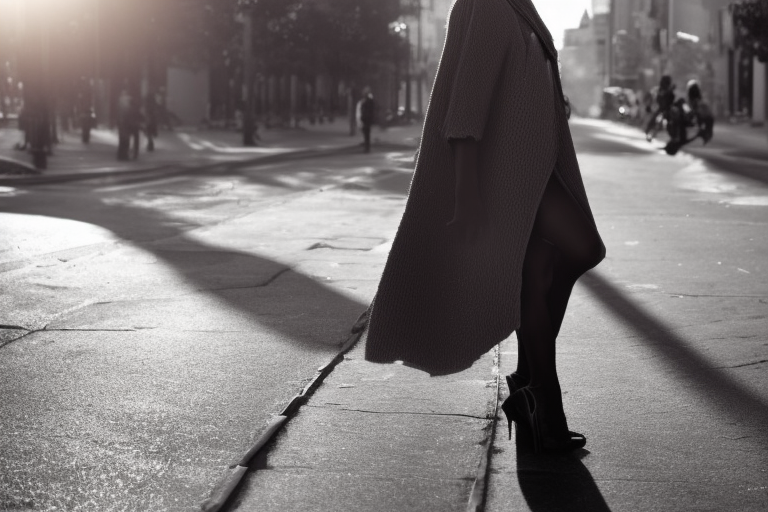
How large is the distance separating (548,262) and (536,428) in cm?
50

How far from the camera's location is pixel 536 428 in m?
4.00

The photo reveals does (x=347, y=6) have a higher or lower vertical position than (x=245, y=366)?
higher

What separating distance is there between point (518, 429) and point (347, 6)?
5040cm

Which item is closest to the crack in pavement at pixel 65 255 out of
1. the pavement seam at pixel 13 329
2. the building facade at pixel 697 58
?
the pavement seam at pixel 13 329

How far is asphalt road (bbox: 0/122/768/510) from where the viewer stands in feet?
12.9

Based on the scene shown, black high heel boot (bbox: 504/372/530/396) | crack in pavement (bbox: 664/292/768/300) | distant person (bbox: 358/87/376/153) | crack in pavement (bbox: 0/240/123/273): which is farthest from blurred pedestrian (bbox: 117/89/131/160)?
black high heel boot (bbox: 504/372/530/396)

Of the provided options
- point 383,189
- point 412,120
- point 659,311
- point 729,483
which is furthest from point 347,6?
point 729,483

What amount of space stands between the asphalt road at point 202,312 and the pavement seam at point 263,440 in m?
0.04

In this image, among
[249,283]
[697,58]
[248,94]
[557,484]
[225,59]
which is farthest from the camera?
[697,58]

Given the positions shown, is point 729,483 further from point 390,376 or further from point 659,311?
point 659,311

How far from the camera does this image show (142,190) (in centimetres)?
1828

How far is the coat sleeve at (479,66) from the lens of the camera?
3807 millimetres

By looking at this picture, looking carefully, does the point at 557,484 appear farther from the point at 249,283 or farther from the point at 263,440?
the point at 249,283

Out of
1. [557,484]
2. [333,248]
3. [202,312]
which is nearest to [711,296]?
[202,312]
